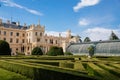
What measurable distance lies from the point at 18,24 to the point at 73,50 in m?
23.2

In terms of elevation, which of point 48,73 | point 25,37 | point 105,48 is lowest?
point 48,73

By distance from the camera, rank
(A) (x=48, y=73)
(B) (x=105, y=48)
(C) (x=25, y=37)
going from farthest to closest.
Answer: (C) (x=25, y=37)
(B) (x=105, y=48)
(A) (x=48, y=73)

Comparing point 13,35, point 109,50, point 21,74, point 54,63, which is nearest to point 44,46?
point 13,35

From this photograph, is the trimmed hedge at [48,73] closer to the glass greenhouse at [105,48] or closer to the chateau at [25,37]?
the glass greenhouse at [105,48]

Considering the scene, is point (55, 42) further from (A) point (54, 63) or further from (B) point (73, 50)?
(A) point (54, 63)

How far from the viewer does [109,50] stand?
144 ft

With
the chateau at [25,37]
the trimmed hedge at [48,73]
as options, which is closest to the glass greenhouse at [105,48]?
the chateau at [25,37]

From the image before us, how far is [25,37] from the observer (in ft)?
220

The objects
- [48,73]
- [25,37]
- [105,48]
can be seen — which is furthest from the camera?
[25,37]

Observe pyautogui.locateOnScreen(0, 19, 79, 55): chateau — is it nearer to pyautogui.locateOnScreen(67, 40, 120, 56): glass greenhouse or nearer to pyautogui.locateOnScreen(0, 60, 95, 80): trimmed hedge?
pyautogui.locateOnScreen(67, 40, 120, 56): glass greenhouse

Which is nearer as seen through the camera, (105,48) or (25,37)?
(105,48)

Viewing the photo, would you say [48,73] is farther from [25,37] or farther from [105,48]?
[25,37]

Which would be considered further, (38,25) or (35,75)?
(38,25)

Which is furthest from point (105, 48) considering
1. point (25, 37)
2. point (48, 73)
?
point (48, 73)
